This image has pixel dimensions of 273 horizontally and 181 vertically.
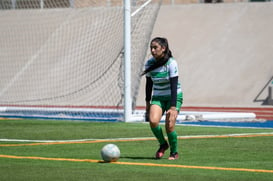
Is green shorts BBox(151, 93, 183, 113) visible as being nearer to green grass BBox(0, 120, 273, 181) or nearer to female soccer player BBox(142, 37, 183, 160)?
female soccer player BBox(142, 37, 183, 160)

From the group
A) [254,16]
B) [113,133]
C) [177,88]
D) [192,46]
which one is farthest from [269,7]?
[177,88]

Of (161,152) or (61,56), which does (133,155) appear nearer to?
(161,152)

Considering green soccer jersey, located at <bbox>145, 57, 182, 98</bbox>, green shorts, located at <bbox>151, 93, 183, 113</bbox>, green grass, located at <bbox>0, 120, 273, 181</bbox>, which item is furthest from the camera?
green shorts, located at <bbox>151, 93, 183, 113</bbox>

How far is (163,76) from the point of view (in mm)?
12047

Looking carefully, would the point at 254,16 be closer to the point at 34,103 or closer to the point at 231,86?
the point at 231,86

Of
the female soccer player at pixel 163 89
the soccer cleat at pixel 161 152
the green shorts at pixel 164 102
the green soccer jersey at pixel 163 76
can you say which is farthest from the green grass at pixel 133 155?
the green soccer jersey at pixel 163 76

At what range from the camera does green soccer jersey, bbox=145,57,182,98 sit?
1198cm

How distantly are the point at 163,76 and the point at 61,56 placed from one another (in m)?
20.3

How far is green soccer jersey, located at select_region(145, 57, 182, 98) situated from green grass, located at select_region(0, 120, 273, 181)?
1.01 meters

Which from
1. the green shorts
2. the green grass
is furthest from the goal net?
the green shorts

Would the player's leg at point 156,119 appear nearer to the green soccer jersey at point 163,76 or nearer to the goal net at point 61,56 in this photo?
the green soccer jersey at point 163,76

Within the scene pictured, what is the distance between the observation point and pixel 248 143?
1458 centimetres

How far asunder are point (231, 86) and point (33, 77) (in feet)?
25.6

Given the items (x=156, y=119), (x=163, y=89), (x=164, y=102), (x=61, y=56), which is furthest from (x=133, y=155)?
(x=61, y=56)
